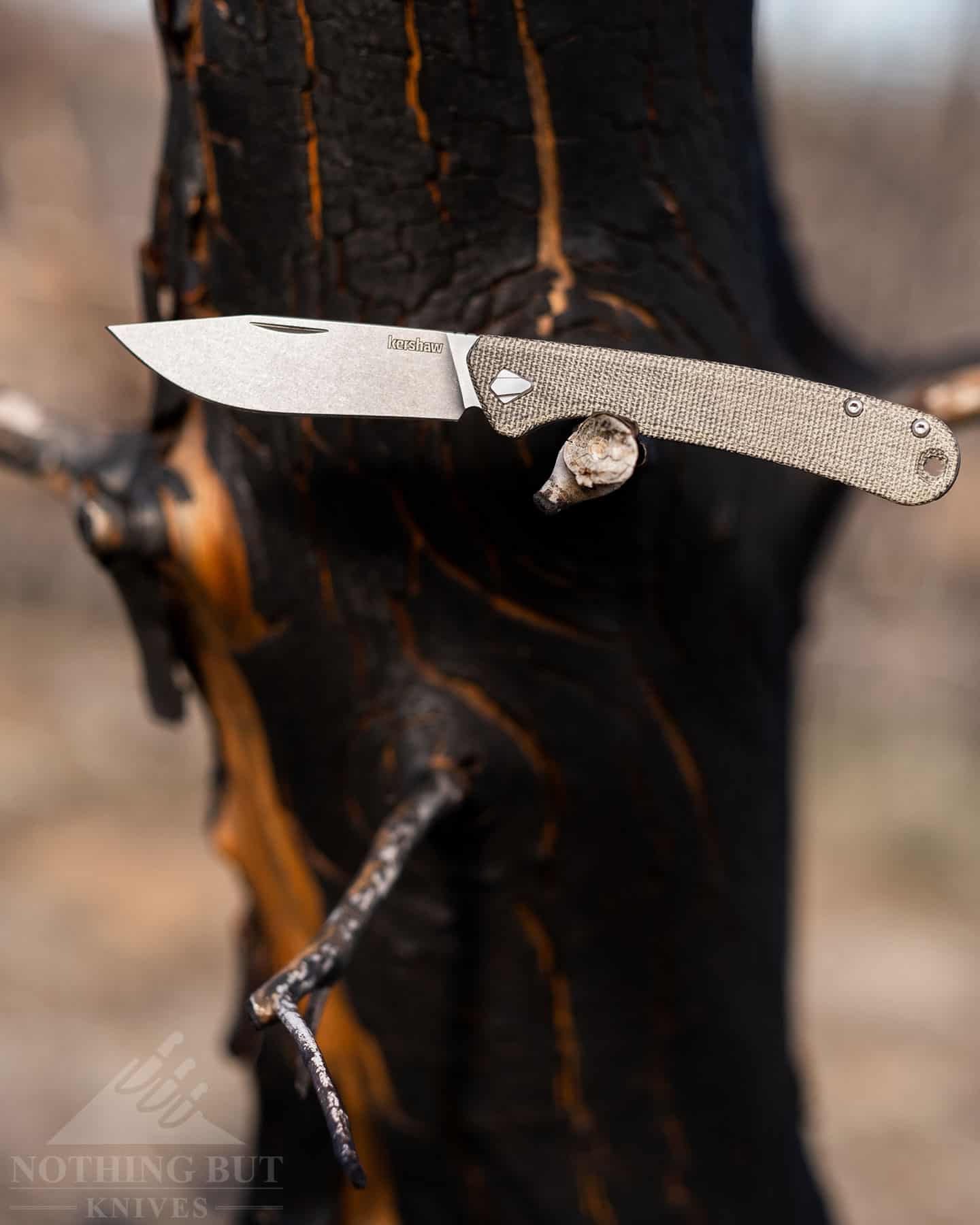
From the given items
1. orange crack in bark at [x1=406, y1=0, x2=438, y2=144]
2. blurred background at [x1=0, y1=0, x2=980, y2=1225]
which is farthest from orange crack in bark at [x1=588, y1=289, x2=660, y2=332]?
blurred background at [x1=0, y1=0, x2=980, y2=1225]

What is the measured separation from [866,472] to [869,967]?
202 centimetres

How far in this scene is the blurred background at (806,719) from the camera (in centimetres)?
193

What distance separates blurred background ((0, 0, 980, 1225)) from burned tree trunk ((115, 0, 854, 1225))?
80 centimetres

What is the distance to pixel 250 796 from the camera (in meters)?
0.76

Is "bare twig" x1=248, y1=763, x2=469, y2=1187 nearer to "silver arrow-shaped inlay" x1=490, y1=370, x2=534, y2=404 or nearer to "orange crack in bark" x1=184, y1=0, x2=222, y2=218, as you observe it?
"silver arrow-shaped inlay" x1=490, y1=370, x2=534, y2=404

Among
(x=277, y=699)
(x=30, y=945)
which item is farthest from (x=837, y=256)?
(x=277, y=699)

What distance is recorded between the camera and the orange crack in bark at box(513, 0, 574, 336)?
495 millimetres

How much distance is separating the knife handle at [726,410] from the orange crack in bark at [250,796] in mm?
211

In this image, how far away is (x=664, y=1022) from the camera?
0.70 meters
